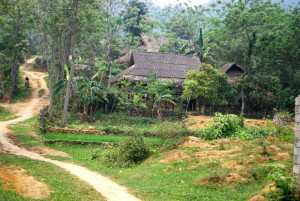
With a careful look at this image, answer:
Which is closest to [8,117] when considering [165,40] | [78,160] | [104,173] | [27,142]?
[27,142]

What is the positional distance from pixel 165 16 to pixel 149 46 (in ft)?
112

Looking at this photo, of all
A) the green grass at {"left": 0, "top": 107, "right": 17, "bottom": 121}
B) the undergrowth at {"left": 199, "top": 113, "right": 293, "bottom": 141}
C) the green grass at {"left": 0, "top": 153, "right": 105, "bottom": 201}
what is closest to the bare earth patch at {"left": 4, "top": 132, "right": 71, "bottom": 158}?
the green grass at {"left": 0, "top": 153, "right": 105, "bottom": 201}

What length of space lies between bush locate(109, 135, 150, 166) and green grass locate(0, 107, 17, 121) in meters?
16.0

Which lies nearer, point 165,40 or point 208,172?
point 208,172

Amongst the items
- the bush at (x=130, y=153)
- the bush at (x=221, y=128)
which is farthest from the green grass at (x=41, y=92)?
the bush at (x=130, y=153)

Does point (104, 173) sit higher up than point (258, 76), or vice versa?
point (258, 76)

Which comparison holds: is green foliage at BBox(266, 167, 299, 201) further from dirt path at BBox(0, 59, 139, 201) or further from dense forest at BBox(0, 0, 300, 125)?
dense forest at BBox(0, 0, 300, 125)

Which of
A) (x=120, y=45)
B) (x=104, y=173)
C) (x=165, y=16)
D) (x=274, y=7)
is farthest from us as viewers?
(x=165, y=16)

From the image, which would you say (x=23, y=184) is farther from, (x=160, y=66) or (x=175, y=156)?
(x=160, y=66)

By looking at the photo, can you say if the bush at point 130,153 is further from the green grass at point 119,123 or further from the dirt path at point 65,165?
the green grass at point 119,123

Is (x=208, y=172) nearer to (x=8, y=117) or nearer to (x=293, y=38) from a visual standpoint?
(x=8, y=117)

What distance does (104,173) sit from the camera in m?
15.2

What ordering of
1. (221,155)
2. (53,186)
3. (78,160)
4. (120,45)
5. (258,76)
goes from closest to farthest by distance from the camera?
(53,186) → (221,155) → (78,160) → (258,76) → (120,45)

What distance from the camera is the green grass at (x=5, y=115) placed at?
3021 cm
